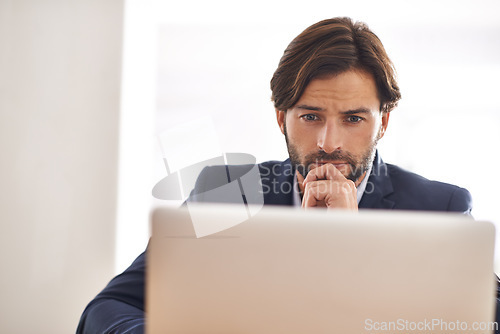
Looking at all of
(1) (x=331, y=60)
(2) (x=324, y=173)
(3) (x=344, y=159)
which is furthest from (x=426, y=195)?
(1) (x=331, y=60)

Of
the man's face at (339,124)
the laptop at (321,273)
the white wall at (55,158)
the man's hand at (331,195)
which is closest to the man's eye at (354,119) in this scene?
the man's face at (339,124)

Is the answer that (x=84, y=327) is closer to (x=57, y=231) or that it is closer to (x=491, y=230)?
(x=491, y=230)

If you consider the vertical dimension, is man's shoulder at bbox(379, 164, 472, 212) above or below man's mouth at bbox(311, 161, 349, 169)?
below

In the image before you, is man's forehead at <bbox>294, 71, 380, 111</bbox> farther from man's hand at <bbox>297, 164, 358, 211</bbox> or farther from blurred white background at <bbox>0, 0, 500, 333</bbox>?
blurred white background at <bbox>0, 0, 500, 333</bbox>

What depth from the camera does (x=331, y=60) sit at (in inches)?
64.0

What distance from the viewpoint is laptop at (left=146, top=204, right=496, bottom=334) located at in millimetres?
673

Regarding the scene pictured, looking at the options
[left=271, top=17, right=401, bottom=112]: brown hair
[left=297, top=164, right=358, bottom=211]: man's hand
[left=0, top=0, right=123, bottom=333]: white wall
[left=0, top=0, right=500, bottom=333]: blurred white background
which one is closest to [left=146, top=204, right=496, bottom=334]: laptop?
[left=297, top=164, right=358, bottom=211]: man's hand

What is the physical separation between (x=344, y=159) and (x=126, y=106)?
6.58 feet

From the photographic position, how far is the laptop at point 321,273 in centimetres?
67

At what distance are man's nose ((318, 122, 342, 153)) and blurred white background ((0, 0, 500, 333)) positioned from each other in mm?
1573

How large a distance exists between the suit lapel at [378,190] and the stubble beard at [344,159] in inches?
1.5

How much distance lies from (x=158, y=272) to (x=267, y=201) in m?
1.00

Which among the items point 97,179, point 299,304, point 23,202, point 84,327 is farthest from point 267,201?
point 23,202

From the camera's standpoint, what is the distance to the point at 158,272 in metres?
0.69
